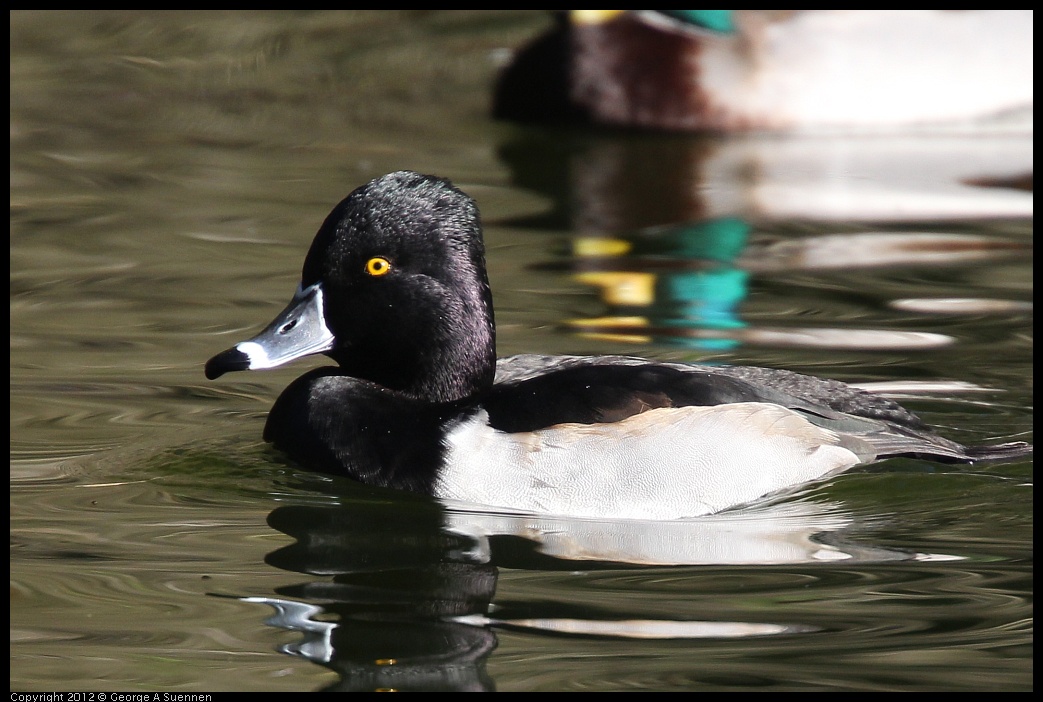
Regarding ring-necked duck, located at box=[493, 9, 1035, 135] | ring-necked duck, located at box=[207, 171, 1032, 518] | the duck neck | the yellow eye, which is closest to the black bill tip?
ring-necked duck, located at box=[207, 171, 1032, 518]

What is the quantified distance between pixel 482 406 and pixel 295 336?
69cm

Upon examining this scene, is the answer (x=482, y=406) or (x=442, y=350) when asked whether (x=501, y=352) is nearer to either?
(x=442, y=350)

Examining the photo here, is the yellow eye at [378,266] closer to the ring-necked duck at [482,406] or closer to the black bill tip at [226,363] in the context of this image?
the ring-necked duck at [482,406]

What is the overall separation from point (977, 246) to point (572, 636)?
5.01 m

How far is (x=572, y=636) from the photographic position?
14.2 ft

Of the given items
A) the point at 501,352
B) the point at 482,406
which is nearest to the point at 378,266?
the point at 482,406

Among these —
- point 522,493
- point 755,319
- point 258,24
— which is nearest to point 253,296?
point 755,319

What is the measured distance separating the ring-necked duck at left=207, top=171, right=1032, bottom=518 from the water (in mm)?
115

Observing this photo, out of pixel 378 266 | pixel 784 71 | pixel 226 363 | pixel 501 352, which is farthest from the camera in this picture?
pixel 784 71

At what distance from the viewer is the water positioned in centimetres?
432

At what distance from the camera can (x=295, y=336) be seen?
5531 mm

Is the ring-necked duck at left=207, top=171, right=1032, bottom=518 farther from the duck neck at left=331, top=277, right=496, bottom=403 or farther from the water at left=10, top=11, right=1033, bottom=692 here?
the water at left=10, top=11, right=1033, bottom=692

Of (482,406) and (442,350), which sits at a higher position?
(442,350)
